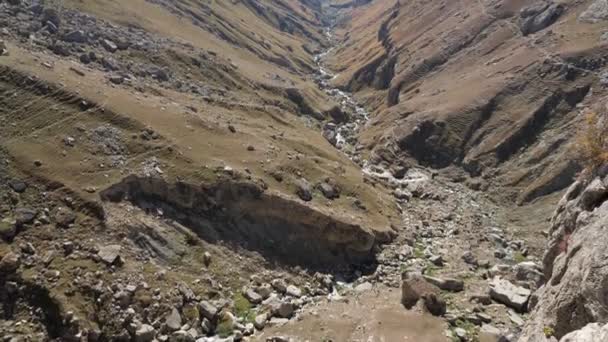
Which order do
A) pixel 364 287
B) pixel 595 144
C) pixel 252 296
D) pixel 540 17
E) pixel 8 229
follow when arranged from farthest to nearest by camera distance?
1. pixel 540 17
2. pixel 364 287
3. pixel 252 296
4. pixel 8 229
5. pixel 595 144

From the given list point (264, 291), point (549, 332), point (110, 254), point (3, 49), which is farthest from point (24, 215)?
point (549, 332)

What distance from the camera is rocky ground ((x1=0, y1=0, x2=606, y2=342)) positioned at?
34.6 m

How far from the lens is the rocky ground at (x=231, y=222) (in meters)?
34.6

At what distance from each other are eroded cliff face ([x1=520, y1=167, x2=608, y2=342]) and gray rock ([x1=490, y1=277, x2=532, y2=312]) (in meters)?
10.8

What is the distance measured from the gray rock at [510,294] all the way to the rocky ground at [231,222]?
15cm

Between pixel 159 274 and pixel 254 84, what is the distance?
52.6m

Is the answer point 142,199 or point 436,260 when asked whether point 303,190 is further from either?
point 142,199

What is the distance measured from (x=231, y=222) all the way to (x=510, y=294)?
2295 cm

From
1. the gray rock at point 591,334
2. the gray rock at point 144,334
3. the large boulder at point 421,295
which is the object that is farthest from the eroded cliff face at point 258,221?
the gray rock at point 591,334

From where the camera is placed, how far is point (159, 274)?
39062 millimetres

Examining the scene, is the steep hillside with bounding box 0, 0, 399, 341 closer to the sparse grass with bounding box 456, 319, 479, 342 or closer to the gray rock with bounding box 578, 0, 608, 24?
the sparse grass with bounding box 456, 319, 479, 342

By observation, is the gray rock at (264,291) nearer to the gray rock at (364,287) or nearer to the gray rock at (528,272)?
the gray rock at (364,287)

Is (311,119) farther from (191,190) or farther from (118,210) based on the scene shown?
(118,210)

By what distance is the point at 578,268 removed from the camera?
71.9 feet
